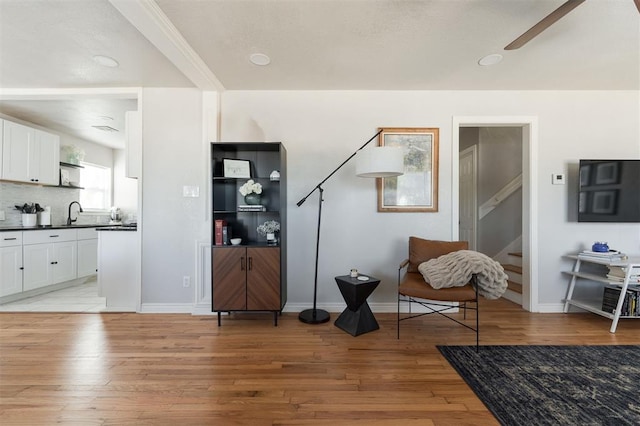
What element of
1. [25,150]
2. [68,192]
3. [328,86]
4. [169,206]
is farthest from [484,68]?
[68,192]

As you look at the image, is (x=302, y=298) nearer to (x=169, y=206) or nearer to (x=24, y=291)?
(x=169, y=206)

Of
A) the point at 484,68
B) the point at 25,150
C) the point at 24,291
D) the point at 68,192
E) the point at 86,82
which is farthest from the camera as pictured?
the point at 68,192

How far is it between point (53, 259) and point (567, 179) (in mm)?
6689

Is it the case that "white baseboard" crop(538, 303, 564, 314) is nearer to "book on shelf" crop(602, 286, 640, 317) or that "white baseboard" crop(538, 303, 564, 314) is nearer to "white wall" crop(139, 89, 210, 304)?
"book on shelf" crop(602, 286, 640, 317)

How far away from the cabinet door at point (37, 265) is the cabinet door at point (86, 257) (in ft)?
1.42

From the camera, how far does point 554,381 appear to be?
1769mm

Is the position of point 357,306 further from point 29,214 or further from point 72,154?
point 72,154

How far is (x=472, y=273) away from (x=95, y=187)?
6364 mm

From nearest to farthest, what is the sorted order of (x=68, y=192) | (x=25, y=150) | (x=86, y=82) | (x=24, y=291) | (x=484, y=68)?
(x=484, y=68) < (x=86, y=82) < (x=24, y=291) < (x=25, y=150) < (x=68, y=192)

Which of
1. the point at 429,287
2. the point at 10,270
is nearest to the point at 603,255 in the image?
the point at 429,287

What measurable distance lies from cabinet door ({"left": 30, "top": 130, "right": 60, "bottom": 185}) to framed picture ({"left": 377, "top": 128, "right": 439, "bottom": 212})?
15.7 feet

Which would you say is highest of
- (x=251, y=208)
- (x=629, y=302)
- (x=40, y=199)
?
(x=40, y=199)

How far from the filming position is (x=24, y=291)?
135 inches

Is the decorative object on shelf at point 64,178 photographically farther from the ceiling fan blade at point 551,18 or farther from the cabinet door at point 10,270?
the ceiling fan blade at point 551,18
